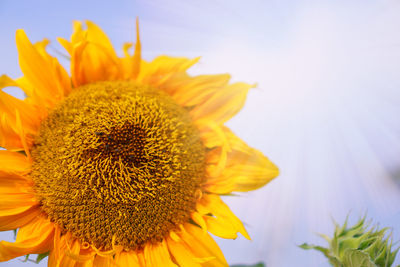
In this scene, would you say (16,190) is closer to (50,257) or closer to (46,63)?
(50,257)

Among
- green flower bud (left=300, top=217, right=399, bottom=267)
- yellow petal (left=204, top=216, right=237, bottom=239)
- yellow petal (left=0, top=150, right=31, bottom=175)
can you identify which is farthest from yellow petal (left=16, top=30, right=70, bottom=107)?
green flower bud (left=300, top=217, right=399, bottom=267)

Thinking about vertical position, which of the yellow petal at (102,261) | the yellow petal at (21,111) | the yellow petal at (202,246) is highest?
the yellow petal at (21,111)

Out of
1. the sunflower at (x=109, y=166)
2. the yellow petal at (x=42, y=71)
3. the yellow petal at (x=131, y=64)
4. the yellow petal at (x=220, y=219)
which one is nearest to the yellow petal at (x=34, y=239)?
the sunflower at (x=109, y=166)

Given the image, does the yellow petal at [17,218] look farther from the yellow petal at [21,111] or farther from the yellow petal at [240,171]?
the yellow petal at [240,171]

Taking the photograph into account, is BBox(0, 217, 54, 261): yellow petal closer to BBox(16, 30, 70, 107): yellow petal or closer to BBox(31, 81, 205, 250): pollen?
BBox(31, 81, 205, 250): pollen

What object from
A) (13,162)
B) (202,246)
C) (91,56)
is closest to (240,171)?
(202,246)

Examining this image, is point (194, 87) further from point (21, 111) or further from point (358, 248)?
point (358, 248)
